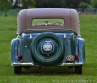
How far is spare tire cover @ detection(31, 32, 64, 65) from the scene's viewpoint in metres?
12.6

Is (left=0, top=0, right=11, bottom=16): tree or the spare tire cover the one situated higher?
the spare tire cover

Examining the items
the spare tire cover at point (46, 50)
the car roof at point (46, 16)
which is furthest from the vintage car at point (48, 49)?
the car roof at point (46, 16)

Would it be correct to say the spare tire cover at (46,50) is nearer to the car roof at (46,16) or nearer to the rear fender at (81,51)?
the rear fender at (81,51)

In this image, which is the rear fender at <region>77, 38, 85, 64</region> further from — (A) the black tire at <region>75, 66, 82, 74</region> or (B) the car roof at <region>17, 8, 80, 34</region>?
(B) the car roof at <region>17, 8, 80, 34</region>

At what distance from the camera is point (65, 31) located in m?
13.5

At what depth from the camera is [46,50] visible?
12570 mm

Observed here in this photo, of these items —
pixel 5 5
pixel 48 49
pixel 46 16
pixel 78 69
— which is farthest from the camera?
pixel 5 5

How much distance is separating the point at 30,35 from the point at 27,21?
130 cm

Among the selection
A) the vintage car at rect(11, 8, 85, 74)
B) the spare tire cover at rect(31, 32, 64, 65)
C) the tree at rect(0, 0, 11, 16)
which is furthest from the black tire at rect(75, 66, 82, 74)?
the tree at rect(0, 0, 11, 16)

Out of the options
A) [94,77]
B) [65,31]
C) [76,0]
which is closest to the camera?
[94,77]

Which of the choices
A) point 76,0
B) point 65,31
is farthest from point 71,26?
point 76,0

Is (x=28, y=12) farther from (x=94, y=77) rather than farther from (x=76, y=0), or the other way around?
(x=76, y=0)

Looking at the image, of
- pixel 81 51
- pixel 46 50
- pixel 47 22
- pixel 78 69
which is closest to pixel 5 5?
pixel 47 22

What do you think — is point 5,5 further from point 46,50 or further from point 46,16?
point 46,50
